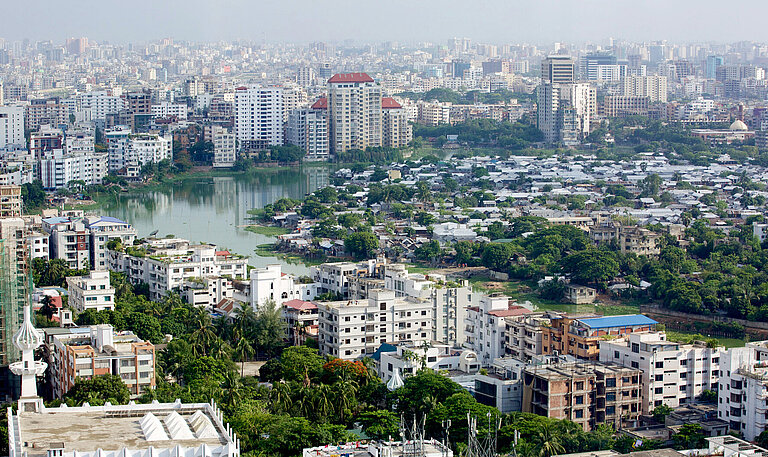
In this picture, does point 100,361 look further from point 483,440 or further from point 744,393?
point 744,393

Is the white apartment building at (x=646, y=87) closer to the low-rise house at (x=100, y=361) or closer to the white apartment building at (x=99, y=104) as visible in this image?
the white apartment building at (x=99, y=104)

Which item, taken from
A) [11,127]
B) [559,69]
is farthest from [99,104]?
[559,69]

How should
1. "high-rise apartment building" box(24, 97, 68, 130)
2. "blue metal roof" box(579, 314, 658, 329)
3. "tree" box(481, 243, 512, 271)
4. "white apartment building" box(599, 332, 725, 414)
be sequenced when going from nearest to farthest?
"white apartment building" box(599, 332, 725, 414) < "blue metal roof" box(579, 314, 658, 329) < "tree" box(481, 243, 512, 271) < "high-rise apartment building" box(24, 97, 68, 130)

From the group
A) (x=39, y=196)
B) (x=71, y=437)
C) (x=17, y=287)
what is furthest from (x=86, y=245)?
(x=71, y=437)

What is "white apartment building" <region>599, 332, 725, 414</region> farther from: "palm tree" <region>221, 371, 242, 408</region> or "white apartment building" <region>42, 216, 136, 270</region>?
"white apartment building" <region>42, 216, 136, 270</region>

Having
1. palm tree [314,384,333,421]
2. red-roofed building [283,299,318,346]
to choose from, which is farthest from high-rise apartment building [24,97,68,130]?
palm tree [314,384,333,421]

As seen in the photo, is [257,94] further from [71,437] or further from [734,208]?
[71,437]

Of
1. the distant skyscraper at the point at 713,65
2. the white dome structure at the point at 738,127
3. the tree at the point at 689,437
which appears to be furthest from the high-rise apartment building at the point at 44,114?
the distant skyscraper at the point at 713,65
